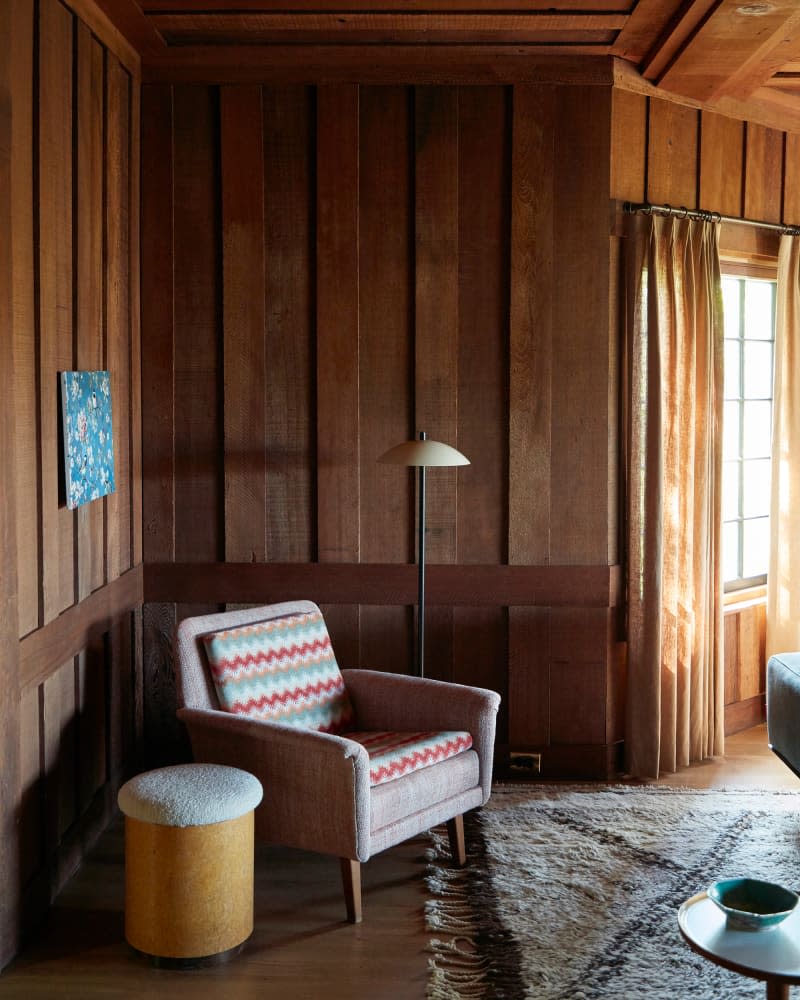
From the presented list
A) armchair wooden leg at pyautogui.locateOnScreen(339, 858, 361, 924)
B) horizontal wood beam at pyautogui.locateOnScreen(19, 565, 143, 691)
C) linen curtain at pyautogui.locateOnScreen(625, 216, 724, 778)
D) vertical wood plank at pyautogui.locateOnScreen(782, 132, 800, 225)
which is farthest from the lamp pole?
vertical wood plank at pyautogui.locateOnScreen(782, 132, 800, 225)

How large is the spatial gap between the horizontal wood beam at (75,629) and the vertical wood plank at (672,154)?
2.63 m

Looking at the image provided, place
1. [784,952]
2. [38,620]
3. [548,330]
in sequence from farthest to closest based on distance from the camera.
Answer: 1. [548,330]
2. [38,620]
3. [784,952]

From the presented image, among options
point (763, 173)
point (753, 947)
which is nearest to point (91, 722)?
point (753, 947)

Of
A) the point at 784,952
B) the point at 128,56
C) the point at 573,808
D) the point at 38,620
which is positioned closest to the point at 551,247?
the point at 128,56

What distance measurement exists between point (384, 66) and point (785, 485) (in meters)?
2.60

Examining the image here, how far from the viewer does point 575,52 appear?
14.0 feet

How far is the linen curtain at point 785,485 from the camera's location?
514cm

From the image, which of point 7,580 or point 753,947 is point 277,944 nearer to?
point 7,580

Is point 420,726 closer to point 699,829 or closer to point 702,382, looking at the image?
point 699,829

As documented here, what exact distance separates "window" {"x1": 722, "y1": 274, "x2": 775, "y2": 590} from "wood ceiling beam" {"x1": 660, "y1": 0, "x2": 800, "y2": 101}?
946mm

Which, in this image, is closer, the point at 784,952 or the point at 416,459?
the point at 784,952

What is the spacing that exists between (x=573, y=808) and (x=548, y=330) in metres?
1.84

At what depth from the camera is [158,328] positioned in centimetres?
442

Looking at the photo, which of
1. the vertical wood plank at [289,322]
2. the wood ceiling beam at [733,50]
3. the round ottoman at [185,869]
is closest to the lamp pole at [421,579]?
the vertical wood plank at [289,322]
